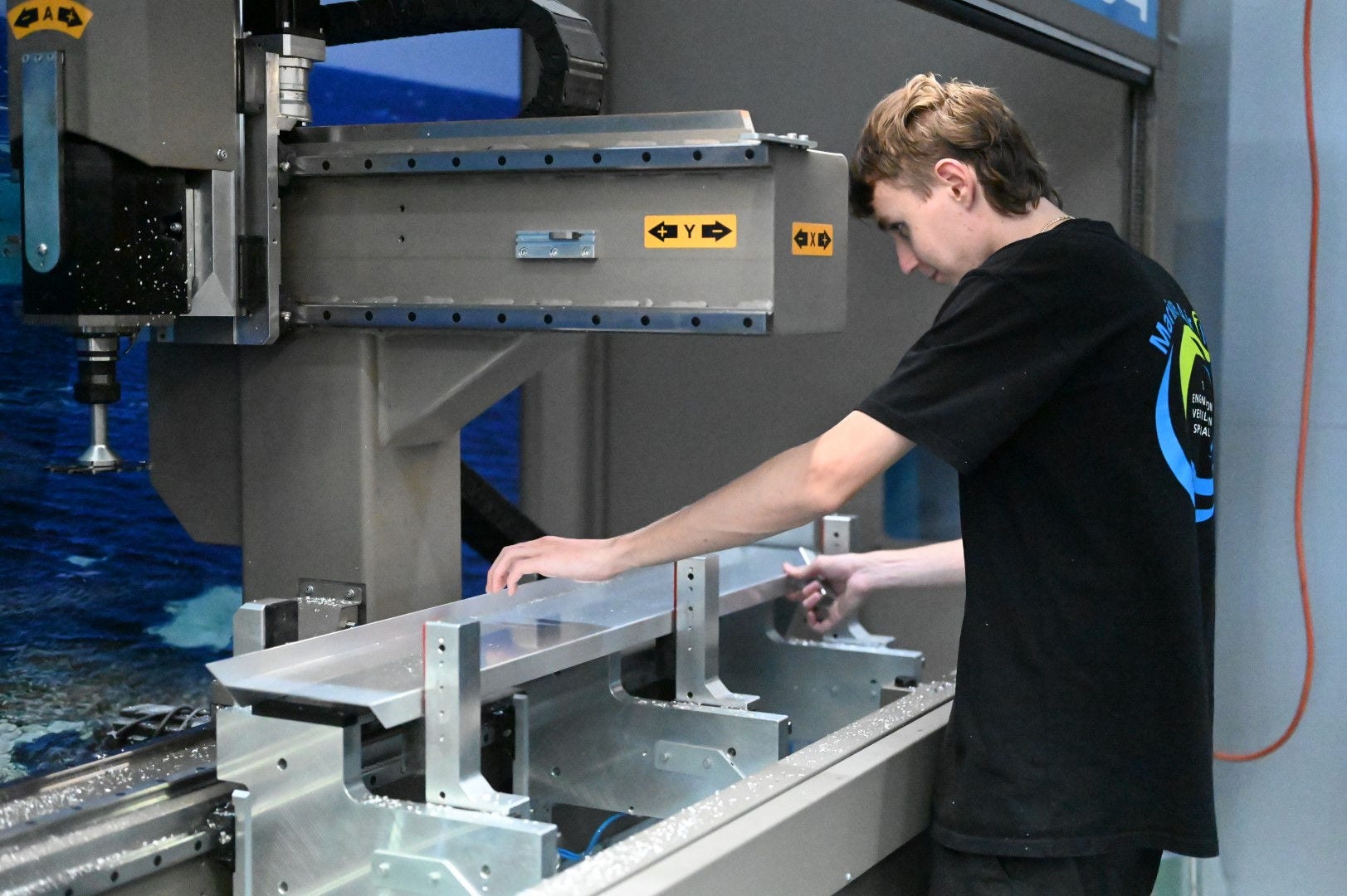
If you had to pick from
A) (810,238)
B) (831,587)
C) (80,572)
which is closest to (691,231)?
(810,238)

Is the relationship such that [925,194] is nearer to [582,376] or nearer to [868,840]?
[868,840]

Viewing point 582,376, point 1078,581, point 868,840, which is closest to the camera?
point 1078,581

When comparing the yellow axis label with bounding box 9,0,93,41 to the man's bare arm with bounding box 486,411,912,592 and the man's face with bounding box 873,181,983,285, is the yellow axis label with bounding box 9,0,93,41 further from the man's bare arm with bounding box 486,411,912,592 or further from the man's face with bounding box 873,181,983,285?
the man's face with bounding box 873,181,983,285

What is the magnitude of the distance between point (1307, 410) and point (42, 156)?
2296 mm

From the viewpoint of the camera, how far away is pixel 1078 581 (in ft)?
4.91

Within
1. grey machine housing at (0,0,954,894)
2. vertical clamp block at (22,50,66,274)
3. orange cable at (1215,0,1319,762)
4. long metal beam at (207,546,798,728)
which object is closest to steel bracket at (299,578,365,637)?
grey machine housing at (0,0,954,894)

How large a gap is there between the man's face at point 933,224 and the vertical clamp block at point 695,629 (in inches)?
18.8

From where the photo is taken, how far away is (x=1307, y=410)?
2.83 metres

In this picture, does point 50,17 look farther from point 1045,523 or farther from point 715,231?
point 1045,523

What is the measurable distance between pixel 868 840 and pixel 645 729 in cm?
32

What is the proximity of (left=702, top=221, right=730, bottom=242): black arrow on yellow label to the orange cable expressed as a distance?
1.73 meters

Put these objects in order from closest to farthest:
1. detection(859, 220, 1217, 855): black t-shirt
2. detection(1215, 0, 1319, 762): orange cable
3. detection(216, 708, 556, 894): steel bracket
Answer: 1. detection(216, 708, 556, 894): steel bracket
2. detection(859, 220, 1217, 855): black t-shirt
3. detection(1215, 0, 1319, 762): orange cable

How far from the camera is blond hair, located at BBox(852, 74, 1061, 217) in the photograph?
158cm

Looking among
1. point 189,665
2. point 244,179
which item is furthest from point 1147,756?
point 189,665
